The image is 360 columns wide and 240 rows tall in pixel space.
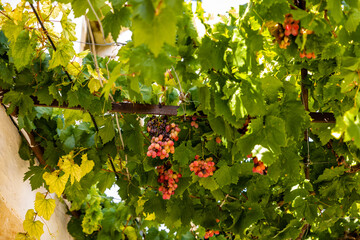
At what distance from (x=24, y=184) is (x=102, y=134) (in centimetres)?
92

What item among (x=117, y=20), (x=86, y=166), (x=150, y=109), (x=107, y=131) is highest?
(x=117, y=20)

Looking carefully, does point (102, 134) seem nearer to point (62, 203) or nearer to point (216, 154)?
point (216, 154)

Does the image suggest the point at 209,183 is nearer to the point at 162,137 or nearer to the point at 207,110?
the point at 162,137

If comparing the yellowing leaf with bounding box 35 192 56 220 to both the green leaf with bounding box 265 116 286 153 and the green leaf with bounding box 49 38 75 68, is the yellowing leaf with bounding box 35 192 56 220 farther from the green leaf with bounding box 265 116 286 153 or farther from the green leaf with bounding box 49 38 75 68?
the green leaf with bounding box 265 116 286 153

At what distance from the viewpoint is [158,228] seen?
3203mm

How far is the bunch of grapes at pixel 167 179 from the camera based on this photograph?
2104 mm

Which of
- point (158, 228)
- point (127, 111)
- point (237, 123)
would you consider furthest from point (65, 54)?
point (158, 228)

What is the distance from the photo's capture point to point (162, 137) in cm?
189

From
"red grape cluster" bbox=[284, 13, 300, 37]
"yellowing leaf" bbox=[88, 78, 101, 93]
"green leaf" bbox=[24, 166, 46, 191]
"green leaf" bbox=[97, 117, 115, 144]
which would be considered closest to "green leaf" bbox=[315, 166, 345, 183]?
"red grape cluster" bbox=[284, 13, 300, 37]

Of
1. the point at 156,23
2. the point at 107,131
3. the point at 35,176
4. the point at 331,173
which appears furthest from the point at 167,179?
the point at 156,23

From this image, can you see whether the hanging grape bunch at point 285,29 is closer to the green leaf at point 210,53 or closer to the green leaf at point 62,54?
the green leaf at point 210,53

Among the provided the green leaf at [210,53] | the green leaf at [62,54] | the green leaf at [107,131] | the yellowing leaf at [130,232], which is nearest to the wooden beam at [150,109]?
the green leaf at [107,131]

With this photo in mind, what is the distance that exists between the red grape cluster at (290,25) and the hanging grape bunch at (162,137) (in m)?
0.69

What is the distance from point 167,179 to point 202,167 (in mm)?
263
